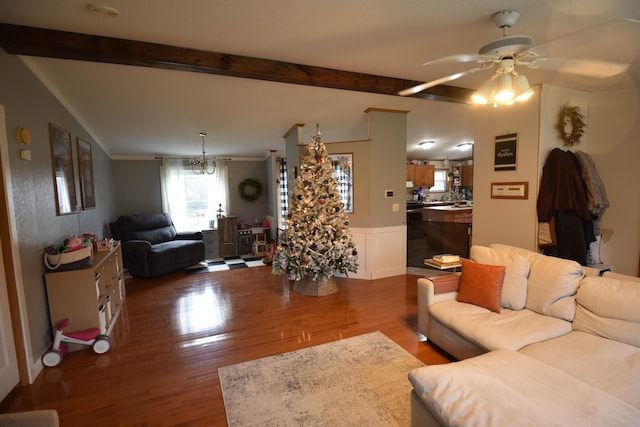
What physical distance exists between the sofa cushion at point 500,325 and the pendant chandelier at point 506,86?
1.65 metres

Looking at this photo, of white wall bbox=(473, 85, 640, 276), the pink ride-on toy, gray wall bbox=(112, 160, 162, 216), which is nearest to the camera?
the pink ride-on toy

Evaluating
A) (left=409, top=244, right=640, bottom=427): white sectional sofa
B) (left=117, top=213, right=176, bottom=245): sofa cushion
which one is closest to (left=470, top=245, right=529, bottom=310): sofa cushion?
(left=409, top=244, right=640, bottom=427): white sectional sofa

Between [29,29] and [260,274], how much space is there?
4085mm

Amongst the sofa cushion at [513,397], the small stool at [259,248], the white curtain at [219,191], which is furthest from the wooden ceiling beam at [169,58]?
the white curtain at [219,191]

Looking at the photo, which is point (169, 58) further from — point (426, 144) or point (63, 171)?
point (426, 144)

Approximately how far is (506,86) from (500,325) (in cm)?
173

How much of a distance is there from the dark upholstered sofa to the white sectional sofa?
4.49m

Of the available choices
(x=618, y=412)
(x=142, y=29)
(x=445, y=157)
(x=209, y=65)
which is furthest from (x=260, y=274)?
(x=445, y=157)

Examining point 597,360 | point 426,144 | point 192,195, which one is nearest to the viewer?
point 597,360

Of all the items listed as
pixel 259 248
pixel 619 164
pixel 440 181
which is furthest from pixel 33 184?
pixel 440 181

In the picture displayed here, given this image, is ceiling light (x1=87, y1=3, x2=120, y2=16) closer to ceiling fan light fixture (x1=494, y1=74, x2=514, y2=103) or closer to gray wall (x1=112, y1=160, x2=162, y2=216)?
ceiling fan light fixture (x1=494, y1=74, x2=514, y2=103)

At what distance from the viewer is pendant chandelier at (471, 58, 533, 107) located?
2.02 metres

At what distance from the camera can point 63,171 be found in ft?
11.1

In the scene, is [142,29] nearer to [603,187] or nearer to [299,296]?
[299,296]
